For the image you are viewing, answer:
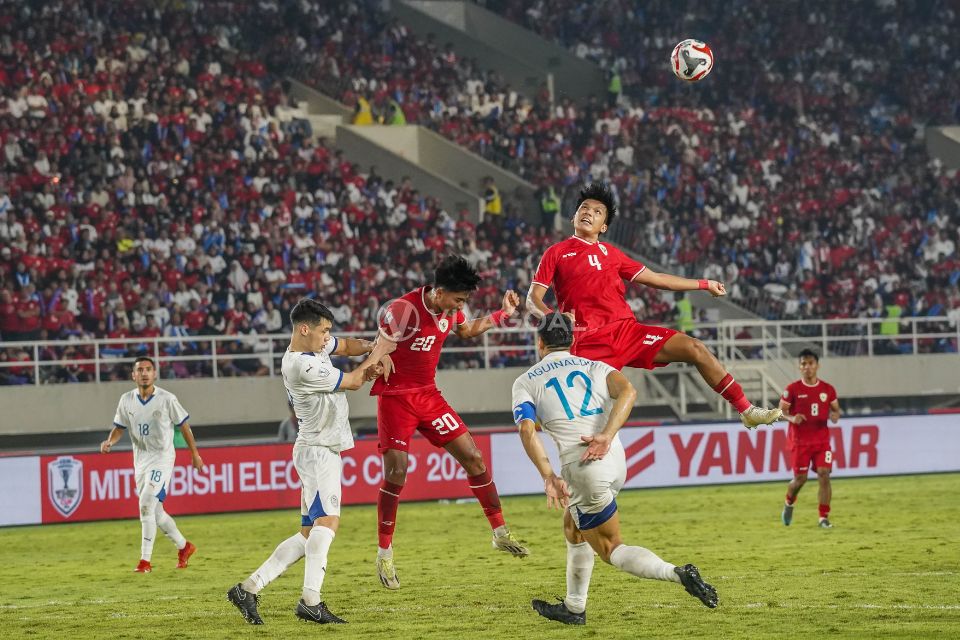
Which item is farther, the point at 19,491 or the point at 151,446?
the point at 19,491

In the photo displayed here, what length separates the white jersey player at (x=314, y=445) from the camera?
10.4m

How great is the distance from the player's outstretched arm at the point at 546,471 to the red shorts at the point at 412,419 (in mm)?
3490

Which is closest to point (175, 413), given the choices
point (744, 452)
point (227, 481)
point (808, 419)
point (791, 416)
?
point (227, 481)

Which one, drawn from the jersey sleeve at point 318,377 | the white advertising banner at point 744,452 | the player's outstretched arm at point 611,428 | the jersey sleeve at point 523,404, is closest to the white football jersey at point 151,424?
the jersey sleeve at point 318,377

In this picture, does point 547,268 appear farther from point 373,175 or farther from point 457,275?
point 373,175

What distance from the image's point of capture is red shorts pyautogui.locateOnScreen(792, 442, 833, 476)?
17906 millimetres

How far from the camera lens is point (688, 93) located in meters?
43.0

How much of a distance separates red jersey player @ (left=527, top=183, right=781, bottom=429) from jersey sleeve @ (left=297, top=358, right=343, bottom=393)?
6.87ft

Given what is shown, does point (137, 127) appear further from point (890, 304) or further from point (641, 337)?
point (641, 337)

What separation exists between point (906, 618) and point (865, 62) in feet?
126

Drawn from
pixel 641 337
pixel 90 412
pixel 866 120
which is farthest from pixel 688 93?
pixel 641 337

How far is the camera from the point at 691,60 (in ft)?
51.4

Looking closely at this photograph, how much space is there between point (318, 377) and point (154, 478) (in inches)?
→ 203

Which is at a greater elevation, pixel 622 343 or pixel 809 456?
pixel 622 343
